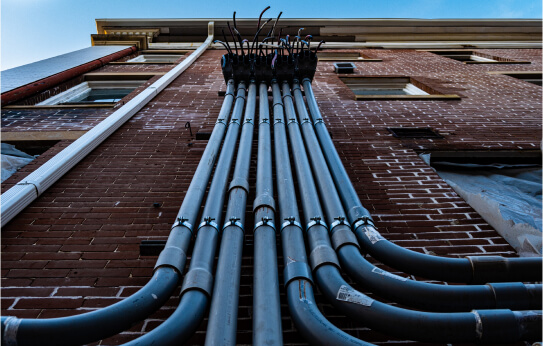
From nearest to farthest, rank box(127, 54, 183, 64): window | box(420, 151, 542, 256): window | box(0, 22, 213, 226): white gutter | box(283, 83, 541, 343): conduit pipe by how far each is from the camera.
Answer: box(283, 83, 541, 343): conduit pipe
box(420, 151, 542, 256): window
box(0, 22, 213, 226): white gutter
box(127, 54, 183, 64): window

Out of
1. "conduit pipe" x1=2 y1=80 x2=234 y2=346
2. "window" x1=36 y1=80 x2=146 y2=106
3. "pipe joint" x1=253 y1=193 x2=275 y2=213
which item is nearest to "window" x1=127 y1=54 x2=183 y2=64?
"window" x1=36 y1=80 x2=146 y2=106

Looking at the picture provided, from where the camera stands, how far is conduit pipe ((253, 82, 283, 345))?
1.60m

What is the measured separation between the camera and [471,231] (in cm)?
282

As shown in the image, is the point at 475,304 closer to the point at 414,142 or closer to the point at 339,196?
the point at 339,196

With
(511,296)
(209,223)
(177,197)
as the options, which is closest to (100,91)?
(177,197)

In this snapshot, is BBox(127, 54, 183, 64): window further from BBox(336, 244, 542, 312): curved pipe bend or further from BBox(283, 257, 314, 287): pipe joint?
BBox(336, 244, 542, 312): curved pipe bend

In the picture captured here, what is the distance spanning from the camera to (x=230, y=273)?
1.94 meters

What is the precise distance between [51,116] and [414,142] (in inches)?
225

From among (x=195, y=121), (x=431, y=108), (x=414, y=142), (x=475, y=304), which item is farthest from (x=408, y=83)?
(x=475, y=304)

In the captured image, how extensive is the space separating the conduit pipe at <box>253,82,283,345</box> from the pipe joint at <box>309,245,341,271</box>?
0.25 meters

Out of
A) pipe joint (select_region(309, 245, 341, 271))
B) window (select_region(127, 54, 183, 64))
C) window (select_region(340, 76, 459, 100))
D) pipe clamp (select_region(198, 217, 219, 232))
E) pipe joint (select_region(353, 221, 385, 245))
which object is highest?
window (select_region(127, 54, 183, 64))

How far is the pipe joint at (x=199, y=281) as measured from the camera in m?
1.82

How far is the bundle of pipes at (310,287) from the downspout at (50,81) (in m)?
5.22

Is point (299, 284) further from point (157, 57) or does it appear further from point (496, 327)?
point (157, 57)
